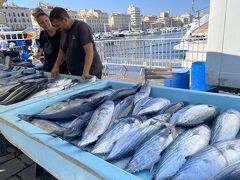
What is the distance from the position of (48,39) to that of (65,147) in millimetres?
3328

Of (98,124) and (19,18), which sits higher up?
(19,18)

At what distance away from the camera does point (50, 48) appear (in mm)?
4230

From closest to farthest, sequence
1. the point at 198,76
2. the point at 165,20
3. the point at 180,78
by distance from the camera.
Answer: the point at 198,76, the point at 180,78, the point at 165,20

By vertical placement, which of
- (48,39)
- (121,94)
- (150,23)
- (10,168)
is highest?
(150,23)

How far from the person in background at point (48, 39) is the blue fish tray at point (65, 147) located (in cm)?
202

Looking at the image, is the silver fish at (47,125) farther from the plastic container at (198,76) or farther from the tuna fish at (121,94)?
the plastic container at (198,76)

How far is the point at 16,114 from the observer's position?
2062 mm

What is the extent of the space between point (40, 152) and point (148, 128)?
78 cm

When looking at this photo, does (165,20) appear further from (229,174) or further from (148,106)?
(229,174)

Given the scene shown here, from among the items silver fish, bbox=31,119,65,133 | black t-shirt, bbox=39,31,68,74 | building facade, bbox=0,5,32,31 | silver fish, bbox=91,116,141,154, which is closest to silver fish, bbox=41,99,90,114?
silver fish, bbox=31,119,65,133

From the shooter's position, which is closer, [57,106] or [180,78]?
[57,106]

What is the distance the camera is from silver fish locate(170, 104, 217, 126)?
158 centimetres

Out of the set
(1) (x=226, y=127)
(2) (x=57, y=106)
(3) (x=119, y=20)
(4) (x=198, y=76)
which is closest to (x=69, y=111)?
(2) (x=57, y=106)

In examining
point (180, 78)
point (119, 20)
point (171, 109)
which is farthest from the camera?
point (119, 20)
